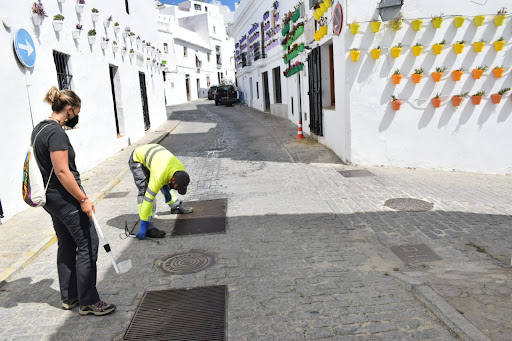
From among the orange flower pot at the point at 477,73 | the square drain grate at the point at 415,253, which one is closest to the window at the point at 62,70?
the square drain grate at the point at 415,253

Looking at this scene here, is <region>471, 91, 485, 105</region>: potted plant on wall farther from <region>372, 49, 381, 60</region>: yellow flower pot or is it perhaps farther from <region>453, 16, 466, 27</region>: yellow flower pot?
<region>372, 49, 381, 60</region>: yellow flower pot

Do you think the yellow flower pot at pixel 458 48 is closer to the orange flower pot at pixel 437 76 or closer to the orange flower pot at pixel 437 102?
the orange flower pot at pixel 437 76

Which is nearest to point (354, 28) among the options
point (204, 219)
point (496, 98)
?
point (496, 98)

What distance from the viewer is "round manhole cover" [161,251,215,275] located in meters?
4.45

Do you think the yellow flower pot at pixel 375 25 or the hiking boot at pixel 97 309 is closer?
the hiking boot at pixel 97 309

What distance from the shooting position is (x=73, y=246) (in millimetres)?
3643

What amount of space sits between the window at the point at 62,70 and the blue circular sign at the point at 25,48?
136cm

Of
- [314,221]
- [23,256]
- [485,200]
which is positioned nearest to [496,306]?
[314,221]

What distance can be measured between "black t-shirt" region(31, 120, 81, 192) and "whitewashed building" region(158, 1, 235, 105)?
3110 cm

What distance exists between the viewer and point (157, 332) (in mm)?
3355

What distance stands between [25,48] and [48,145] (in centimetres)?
508

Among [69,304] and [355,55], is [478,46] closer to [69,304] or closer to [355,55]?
[355,55]

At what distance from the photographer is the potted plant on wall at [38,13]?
7.62 meters

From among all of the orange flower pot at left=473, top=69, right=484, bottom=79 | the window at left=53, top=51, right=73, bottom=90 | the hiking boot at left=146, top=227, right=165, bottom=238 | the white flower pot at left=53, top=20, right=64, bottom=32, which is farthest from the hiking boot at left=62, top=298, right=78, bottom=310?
the orange flower pot at left=473, top=69, right=484, bottom=79
